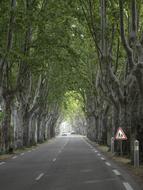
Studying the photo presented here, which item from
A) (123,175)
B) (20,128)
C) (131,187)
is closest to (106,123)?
(20,128)

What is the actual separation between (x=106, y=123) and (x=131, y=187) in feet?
109

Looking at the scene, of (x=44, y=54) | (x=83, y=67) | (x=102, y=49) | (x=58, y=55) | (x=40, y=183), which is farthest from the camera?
(x=83, y=67)

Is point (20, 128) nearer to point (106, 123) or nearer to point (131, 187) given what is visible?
point (106, 123)

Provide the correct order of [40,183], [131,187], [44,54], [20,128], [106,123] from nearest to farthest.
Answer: [131,187] < [40,183] < [44,54] < [20,128] < [106,123]

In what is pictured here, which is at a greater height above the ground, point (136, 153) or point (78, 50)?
point (78, 50)

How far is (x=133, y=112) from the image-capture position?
23.1 meters

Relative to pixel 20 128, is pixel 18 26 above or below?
above

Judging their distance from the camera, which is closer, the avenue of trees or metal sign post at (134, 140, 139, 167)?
metal sign post at (134, 140, 139, 167)

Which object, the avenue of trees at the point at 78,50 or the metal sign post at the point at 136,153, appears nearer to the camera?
the metal sign post at the point at 136,153

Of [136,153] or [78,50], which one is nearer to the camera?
[136,153]

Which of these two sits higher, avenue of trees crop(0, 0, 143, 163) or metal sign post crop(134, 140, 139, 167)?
avenue of trees crop(0, 0, 143, 163)

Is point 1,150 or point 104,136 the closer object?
point 1,150

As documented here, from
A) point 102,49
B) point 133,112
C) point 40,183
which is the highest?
point 102,49

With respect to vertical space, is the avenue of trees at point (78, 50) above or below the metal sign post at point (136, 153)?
above
